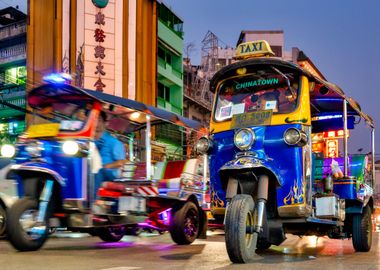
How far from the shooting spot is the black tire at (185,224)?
11.2 m

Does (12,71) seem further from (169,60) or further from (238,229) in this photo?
(238,229)

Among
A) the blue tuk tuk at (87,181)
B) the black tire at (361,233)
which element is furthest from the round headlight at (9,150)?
the black tire at (361,233)

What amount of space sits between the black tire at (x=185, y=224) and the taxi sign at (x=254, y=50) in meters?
4.23

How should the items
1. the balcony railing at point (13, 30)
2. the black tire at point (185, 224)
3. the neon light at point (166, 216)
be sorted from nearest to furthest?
the black tire at point (185, 224) → the neon light at point (166, 216) → the balcony railing at point (13, 30)

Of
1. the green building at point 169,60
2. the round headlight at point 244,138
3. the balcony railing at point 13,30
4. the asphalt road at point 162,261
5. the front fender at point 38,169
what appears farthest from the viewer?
the green building at point 169,60

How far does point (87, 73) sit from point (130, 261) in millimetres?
19472

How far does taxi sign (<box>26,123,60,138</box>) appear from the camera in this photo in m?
9.30

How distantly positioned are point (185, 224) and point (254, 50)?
4663 mm

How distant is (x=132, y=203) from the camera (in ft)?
33.0

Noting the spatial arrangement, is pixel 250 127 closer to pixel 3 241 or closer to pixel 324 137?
pixel 324 137

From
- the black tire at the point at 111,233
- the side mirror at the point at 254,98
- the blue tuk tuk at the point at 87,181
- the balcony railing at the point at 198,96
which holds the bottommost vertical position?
the black tire at the point at 111,233

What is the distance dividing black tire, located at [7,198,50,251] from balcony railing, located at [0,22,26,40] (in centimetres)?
2270

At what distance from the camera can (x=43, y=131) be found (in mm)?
9375

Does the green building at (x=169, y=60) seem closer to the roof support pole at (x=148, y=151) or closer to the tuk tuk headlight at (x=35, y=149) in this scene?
the roof support pole at (x=148, y=151)
